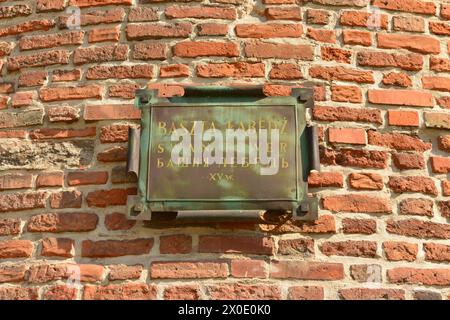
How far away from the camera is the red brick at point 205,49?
286 cm

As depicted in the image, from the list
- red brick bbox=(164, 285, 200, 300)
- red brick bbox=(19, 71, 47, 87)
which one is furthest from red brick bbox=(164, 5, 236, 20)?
red brick bbox=(164, 285, 200, 300)

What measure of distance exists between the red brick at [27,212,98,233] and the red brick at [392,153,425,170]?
113cm

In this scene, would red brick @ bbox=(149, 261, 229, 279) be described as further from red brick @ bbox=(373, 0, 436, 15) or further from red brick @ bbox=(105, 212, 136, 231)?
red brick @ bbox=(373, 0, 436, 15)

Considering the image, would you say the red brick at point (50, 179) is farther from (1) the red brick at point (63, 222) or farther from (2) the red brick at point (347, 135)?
(2) the red brick at point (347, 135)

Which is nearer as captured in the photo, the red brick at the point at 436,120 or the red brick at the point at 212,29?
the red brick at the point at 436,120

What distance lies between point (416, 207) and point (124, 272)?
108cm

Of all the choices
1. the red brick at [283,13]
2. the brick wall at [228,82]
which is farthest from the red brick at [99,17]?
the red brick at [283,13]

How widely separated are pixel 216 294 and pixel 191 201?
0.34 m

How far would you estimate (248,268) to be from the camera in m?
2.52

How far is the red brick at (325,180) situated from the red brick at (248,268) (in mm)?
358

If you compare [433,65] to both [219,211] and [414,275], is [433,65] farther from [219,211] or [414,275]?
[219,211]

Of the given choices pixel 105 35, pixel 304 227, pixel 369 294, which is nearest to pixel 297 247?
pixel 304 227

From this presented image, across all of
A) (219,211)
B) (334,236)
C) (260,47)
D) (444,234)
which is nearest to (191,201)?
(219,211)

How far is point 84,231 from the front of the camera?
8.64 ft
